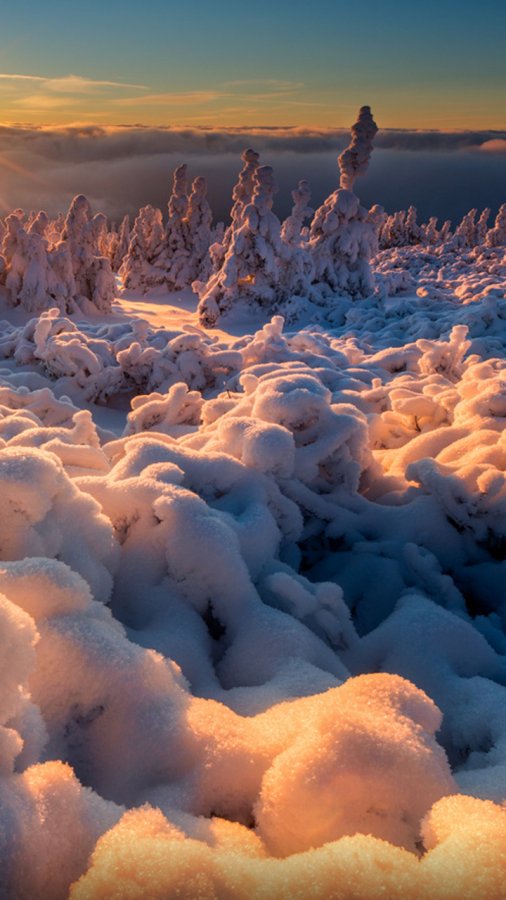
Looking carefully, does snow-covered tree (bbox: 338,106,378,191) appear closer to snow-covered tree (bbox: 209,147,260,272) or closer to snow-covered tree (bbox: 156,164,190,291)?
snow-covered tree (bbox: 209,147,260,272)

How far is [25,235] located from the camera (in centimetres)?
1916

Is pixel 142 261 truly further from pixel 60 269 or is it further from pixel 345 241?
pixel 345 241

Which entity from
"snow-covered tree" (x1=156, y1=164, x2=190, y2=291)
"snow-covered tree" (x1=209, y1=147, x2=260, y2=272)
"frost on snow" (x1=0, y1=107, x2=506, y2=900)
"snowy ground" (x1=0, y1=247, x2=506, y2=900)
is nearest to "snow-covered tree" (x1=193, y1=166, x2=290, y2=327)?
"snow-covered tree" (x1=209, y1=147, x2=260, y2=272)

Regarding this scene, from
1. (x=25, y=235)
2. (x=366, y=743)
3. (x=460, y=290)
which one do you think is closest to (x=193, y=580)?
(x=366, y=743)

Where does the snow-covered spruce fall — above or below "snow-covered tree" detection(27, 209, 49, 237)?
below

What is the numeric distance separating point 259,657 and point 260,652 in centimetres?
2

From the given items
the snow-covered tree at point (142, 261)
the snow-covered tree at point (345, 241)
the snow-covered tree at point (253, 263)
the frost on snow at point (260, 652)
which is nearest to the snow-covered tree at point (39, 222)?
the snow-covered tree at point (142, 261)

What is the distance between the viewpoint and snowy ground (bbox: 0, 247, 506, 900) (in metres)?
1.09

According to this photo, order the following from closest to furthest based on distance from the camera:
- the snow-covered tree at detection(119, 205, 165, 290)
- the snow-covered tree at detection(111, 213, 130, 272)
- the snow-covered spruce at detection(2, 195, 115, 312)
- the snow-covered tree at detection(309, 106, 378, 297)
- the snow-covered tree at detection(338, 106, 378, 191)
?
the snow-covered spruce at detection(2, 195, 115, 312)
the snow-covered tree at detection(309, 106, 378, 297)
the snow-covered tree at detection(338, 106, 378, 191)
the snow-covered tree at detection(119, 205, 165, 290)
the snow-covered tree at detection(111, 213, 130, 272)

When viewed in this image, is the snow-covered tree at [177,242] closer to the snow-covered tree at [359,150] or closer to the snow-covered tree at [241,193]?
the snow-covered tree at [241,193]

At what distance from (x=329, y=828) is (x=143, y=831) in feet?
1.17

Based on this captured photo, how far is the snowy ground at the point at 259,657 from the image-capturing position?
3.56ft

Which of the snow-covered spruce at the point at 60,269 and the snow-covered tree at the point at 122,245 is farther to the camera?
the snow-covered tree at the point at 122,245

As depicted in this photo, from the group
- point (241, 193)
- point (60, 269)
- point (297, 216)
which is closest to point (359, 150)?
point (297, 216)
